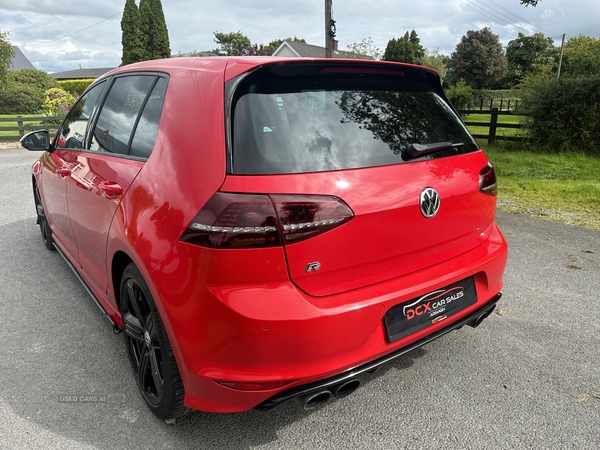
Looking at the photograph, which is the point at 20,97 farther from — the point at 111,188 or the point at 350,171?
the point at 350,171

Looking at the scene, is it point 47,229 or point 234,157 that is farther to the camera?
point 47,229

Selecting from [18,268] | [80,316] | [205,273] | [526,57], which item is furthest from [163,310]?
[526,57]

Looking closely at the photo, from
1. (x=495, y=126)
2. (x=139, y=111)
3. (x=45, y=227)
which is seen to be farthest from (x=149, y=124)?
(x=495, y=126)

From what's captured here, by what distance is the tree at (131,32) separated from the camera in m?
49.2

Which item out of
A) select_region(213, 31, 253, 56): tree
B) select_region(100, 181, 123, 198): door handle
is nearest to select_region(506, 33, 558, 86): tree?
select_region(213, 31, 253, 56): tree

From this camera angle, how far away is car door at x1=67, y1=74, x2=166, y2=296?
7.87 ft

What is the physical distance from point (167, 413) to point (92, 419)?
1.49 ft

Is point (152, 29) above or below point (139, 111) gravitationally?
above

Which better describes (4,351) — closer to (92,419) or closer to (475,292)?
(92,419)

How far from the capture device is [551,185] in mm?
8062

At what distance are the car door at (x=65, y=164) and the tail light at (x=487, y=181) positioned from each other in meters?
2.58

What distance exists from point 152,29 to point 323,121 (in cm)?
5517

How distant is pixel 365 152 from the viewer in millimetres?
2020

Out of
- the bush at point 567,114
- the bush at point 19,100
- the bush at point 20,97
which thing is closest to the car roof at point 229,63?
the bush at point 567,114
